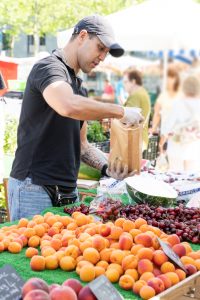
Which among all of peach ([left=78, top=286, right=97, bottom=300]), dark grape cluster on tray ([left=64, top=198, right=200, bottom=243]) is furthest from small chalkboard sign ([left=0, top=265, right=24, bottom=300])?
dark grape cluster on tray ([left=64, top=198, right=200, bottom=243])

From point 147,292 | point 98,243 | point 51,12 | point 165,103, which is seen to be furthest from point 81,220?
point 51,12

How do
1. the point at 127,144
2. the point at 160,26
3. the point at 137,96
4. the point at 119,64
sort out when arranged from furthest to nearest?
the point at 119,64
the point at 160,26
the point at 137,96
the point at 127,144

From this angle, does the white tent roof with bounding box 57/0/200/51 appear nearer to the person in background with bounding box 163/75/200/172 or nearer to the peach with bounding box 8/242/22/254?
the person in background with bounding box 163/75/200/172

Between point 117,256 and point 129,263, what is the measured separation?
0.08 metres

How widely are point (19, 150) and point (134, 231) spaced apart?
3.46 ft

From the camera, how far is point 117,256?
233 centimetres

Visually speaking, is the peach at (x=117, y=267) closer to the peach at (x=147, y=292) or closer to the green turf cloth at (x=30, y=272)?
the green turf cloth at (x=30, y=272)

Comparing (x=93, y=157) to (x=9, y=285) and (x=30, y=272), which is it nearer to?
(x=30, y=272)

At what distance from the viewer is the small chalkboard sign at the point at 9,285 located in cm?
172

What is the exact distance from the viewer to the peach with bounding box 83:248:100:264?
2.32 m

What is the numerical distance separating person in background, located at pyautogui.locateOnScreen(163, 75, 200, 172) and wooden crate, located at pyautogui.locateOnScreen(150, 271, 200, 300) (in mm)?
5616

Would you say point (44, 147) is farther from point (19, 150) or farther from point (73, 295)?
point (73, 295)

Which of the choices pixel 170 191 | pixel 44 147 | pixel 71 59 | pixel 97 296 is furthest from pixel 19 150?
pixel 97 296

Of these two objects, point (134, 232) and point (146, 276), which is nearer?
point (146, 276)
